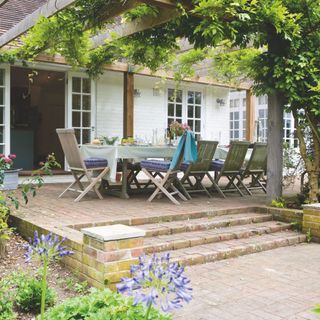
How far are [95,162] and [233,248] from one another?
2570mm

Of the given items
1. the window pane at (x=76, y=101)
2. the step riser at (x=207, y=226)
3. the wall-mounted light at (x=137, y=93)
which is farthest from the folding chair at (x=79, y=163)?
the wall-mounted light at (x=137, y=93)

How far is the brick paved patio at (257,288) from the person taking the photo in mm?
2672

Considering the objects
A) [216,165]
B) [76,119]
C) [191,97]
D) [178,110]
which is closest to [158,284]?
[216,165]

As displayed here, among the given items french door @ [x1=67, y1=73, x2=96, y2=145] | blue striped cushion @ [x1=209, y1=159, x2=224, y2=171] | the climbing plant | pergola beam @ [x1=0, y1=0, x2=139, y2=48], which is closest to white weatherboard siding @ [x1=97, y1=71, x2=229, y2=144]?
french door @ [x1=67, y1=73, x2=96, y2=145]

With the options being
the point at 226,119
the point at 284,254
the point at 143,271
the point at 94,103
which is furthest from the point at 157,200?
the point at 226,119

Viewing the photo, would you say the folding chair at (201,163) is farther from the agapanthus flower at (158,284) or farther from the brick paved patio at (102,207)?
the agapanthus flower at (158,284)

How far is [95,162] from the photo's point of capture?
5840 millimetres

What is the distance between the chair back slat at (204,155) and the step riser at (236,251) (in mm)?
1874

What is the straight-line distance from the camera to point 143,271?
1544 millimetres

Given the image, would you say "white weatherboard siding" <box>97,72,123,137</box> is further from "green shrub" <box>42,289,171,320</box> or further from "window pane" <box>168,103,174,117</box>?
"green shrub" <box>42,289,171,320</box>

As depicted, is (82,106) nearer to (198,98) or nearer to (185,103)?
(185,103)

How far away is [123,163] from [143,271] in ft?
14.8

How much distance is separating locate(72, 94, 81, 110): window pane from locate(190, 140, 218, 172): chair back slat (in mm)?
3715

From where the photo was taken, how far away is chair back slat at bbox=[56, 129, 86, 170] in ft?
18.1
